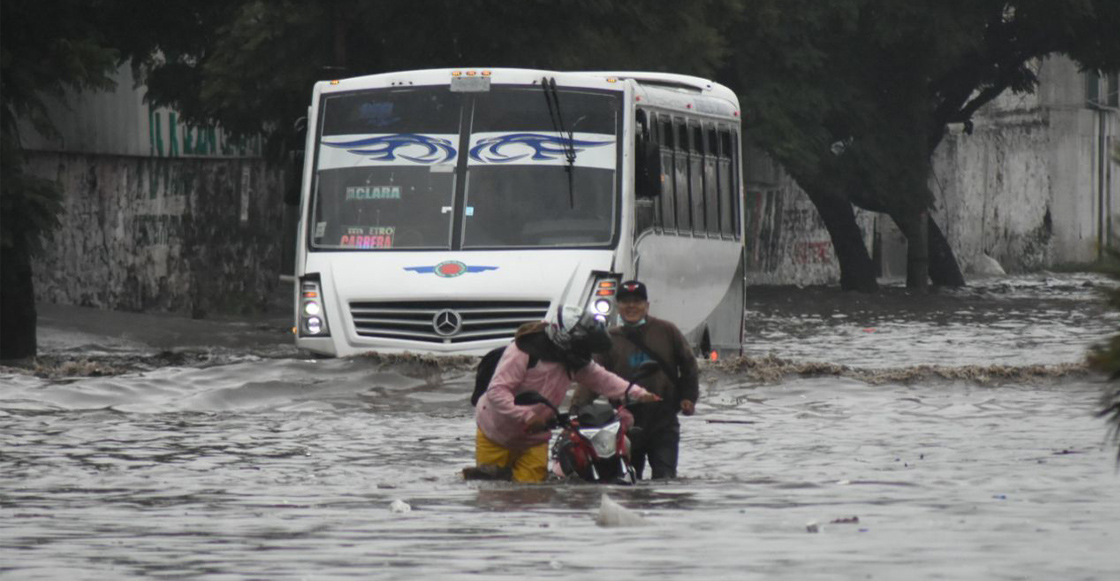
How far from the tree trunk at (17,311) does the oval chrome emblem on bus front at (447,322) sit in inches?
226

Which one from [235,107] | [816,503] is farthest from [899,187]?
[816,503]

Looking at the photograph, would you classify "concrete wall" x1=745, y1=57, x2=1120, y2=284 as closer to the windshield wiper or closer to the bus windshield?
the bus windshield

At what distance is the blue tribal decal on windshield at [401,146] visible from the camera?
20.1m

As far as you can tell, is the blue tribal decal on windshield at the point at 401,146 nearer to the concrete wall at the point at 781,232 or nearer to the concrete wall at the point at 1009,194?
the concrete wall at the point at 781,232

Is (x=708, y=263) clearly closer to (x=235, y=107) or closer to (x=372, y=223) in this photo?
(x=372, y=223)

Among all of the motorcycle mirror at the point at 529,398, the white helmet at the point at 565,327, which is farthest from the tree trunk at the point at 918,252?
the motorcycle mirror at the point at 529,398

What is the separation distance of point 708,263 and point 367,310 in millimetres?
4270

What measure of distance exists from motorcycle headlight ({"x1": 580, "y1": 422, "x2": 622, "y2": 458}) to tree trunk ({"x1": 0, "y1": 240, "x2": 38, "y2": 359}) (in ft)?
39.9

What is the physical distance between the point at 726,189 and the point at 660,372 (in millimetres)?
10853

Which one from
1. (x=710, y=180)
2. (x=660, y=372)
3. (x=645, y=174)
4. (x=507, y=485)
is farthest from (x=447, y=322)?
(x=507, y=485)

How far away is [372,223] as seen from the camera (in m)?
19.9

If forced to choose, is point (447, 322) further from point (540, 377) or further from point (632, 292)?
point (540, 377)

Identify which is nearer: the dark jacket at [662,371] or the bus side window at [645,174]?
the dark jacket at [662,371]

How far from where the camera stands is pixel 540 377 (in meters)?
12.1
